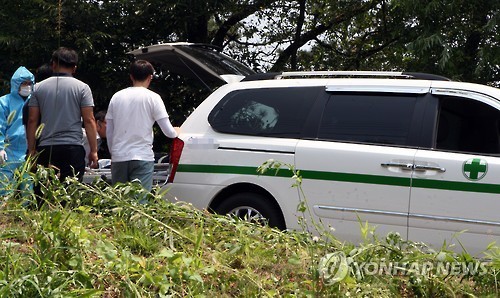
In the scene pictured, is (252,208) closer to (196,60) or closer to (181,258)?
(196,60)

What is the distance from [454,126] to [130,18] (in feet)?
20.1

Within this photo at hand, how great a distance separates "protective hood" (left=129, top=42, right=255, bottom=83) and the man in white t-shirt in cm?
151

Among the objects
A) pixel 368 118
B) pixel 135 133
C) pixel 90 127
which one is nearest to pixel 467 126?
pixel 368 118

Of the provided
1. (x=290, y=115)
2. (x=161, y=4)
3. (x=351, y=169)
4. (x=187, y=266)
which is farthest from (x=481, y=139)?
(x=161, y=4)

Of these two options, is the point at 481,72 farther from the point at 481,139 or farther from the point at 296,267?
the point at 296,267

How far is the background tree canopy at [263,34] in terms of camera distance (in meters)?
10.0

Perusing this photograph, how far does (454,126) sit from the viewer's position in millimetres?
6863

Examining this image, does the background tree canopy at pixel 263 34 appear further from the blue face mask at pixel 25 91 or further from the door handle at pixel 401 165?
the door handle at pixel 401 165

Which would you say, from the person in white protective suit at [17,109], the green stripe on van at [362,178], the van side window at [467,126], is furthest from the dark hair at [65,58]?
the van side window at [467,126]

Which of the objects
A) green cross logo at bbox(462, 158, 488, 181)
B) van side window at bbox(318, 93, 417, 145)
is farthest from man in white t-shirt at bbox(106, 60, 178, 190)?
green cross logo at bbox(462, 158, 488, 181)

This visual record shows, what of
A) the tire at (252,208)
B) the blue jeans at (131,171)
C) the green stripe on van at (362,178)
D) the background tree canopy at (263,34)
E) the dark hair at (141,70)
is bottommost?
the tire at (252,208)

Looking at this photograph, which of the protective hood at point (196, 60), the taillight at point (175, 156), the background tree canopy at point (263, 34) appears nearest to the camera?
the taillight at point (175, 156)

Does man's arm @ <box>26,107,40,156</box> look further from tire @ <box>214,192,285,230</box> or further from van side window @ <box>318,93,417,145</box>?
van side window @ <box>318,93,417,145</box>

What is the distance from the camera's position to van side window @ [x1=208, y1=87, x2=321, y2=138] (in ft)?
24.3
